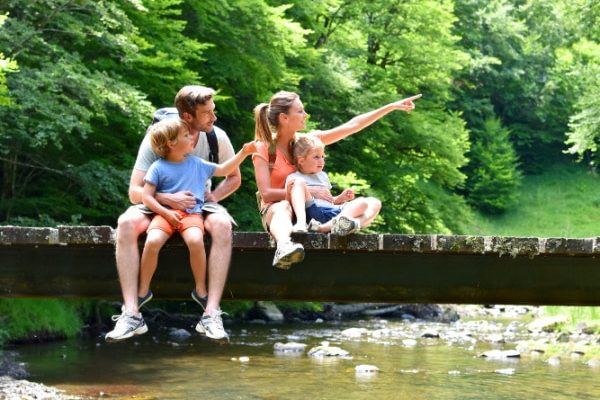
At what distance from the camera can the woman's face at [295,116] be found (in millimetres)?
7965

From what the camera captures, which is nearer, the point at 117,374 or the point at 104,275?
the point at 104,275

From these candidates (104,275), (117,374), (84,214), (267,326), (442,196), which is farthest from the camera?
(442,196)

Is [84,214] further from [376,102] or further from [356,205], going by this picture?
[356,205]

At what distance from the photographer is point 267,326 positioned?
92.3 feet

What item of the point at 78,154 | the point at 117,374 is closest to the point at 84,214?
the point at 78,154

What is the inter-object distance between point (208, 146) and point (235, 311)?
2187 centimetres

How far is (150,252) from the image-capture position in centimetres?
724

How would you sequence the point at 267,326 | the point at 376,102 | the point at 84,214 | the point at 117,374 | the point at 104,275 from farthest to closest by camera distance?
1. the point at 376,102
2. the point at 267,326
3. the point at 84,214
4. the point at 117,374
5. the point at 104,275

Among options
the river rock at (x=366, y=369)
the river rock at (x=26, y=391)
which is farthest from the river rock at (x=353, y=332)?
the river rock at (x=26, y=391)

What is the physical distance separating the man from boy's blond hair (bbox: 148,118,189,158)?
153 mm

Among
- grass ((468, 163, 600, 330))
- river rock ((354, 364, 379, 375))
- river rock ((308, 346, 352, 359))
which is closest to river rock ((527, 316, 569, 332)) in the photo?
river rock ((308, 346, 352, 359))

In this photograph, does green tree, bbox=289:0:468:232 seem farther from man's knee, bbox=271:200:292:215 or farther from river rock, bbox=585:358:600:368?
man's knee, bbox=271:200:292:215

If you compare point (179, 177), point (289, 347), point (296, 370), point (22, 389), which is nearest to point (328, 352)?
point (289, 347)

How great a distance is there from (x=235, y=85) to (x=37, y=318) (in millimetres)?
8048
